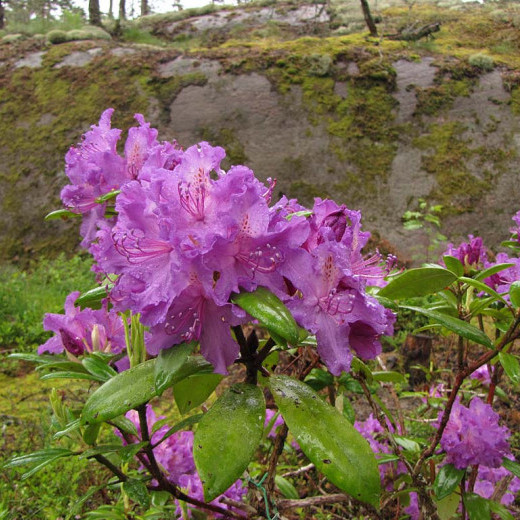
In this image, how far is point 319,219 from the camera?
0.70 m

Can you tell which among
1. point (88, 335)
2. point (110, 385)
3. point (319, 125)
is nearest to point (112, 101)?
point (319, 125)

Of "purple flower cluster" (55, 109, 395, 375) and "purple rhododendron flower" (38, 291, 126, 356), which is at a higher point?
"purple flower cluster" (55, 109, 395, 375)

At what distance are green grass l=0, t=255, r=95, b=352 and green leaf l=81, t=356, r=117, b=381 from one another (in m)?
2.44

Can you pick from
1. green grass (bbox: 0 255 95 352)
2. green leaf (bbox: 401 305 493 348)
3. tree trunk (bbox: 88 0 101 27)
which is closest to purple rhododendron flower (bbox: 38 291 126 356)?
green leaf (bbox: 401 305 493 348)

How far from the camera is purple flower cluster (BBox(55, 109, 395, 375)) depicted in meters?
0.61

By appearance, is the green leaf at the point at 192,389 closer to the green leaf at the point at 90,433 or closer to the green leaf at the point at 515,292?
the green leaf at the point at 90,433

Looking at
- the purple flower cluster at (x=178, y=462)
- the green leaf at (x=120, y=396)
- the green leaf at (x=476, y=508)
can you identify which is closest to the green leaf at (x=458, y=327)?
the green leaf at (x=120, y=396)

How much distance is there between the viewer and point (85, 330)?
1.05 meters

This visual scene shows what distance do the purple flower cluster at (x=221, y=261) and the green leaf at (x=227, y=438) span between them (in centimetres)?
6

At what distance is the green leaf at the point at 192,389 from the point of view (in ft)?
2.71

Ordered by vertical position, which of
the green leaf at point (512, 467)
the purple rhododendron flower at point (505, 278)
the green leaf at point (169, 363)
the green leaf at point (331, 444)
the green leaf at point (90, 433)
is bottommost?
the green leaf at point (512, 467)

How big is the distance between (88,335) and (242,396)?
1.67ft

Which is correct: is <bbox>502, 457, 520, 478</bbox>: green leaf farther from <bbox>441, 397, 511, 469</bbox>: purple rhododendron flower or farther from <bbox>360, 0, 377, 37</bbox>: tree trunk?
<bbox>360, 0, 377, 37</bbox>: tree trunk

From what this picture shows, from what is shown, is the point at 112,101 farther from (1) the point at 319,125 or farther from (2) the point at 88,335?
(2) the point at 88,335
